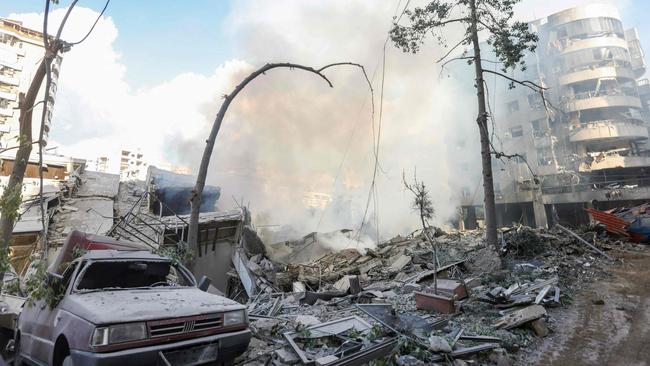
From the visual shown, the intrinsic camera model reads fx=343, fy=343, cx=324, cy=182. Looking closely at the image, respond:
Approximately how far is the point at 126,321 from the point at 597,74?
48.8m

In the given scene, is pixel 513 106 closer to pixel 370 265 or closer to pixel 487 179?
pixel 487 179

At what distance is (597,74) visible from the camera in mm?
37719

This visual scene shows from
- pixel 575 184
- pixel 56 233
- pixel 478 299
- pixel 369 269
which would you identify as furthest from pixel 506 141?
pixel 56 233

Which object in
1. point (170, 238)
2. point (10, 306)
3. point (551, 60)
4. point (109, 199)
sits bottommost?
point (10, 306)

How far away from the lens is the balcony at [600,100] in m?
37.1

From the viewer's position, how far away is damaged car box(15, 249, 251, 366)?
308cm

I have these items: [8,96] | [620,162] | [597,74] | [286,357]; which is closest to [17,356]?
[286,357]

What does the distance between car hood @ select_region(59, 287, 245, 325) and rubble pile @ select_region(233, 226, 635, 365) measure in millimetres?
1069

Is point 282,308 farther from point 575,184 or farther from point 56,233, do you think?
point 575,184

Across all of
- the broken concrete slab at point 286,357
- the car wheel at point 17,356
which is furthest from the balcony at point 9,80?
the broken concrete slab at point 286,357

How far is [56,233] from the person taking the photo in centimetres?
1180

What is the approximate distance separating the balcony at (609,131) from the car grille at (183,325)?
43757 millimetres

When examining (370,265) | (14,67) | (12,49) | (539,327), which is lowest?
(370,265)

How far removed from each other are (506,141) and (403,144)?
1188 cm
